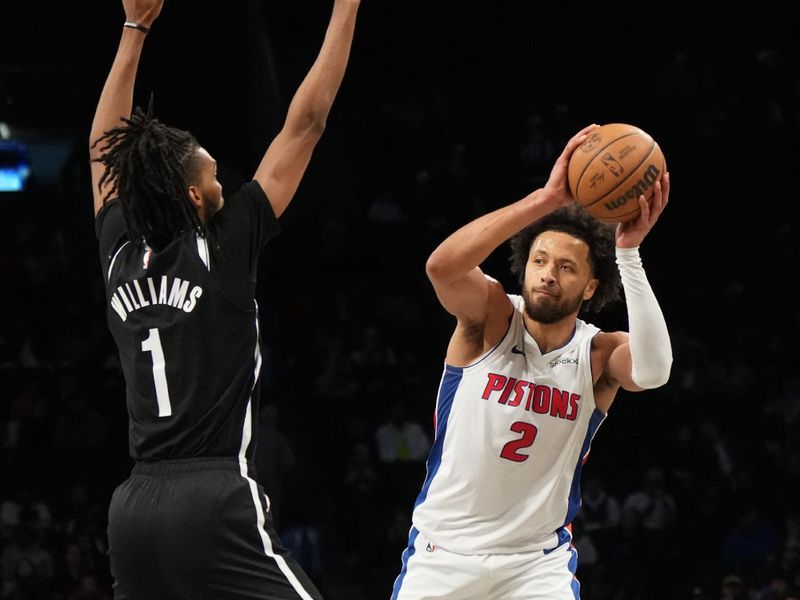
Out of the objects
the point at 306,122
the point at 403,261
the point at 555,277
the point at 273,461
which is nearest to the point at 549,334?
the point at 555,277

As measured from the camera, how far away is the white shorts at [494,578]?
14.6 feet

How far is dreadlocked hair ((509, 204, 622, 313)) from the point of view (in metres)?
4.72

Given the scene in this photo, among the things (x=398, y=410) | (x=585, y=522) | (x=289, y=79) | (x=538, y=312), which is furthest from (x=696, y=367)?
(x=538, y=312)

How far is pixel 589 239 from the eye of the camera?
15.5 ft

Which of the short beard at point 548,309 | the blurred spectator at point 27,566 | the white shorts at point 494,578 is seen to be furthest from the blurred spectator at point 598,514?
the short beard at point 548,309

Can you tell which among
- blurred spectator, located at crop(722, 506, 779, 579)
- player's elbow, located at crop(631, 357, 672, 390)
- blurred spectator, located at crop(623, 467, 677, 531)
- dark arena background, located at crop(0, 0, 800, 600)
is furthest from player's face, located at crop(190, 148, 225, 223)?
blurred spectator, located at crop(722, 506, 779, 579)

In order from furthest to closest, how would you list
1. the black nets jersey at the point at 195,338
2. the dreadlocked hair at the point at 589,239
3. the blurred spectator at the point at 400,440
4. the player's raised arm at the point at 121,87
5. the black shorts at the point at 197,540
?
the blurred spectator at the point at 400,440, the dreadlocked hair at the point at 589,239, the player's raised arm at the point at 121,87, the black nets jersey at the point at 195,338, the black shorts at the point at 197,540

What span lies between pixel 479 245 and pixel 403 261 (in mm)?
8780

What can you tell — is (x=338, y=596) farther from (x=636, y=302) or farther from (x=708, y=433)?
(x=636, y=302)

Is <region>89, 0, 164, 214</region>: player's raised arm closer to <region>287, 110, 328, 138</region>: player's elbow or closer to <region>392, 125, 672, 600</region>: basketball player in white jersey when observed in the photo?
<region>287, 110, 328, 138</region>: player's elbow

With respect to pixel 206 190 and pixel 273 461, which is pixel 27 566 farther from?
pixel 206 190

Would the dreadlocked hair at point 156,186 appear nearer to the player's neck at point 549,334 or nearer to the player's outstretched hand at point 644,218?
the player's outstretched hand at point 644,218

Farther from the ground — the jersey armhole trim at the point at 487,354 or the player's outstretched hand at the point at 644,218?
the player's outstretched hand at the point at 644,218

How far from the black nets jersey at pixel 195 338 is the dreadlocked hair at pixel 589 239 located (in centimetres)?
158
